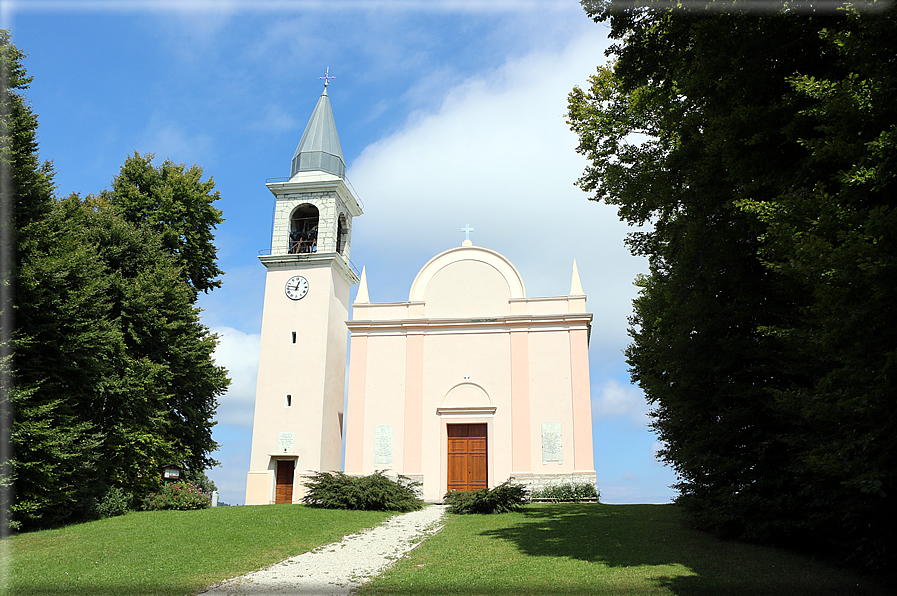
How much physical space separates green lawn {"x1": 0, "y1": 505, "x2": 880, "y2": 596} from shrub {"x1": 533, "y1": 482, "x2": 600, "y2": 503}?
6.22 m

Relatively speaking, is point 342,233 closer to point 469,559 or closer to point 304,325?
point 304,325

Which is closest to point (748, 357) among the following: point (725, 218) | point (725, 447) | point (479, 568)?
point (725, 447)

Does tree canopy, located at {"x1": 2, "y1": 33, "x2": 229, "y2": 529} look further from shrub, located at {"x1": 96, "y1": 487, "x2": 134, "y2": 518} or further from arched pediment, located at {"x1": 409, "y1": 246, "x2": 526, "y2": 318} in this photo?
arched pediment, located at {"x1": 409, "y1": 246, "x2": 526, "y2": 318}

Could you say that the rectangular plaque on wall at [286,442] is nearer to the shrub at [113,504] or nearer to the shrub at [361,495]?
the shrub at [361,495]

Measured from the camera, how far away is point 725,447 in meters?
10.4

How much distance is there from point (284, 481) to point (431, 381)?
731 centimetres

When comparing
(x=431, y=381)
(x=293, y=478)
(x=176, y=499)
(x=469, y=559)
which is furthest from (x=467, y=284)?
(x=469, y=559)

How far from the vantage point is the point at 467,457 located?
74.4ft

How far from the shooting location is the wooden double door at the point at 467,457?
2242 centimetres

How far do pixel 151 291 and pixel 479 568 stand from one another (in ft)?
52.0

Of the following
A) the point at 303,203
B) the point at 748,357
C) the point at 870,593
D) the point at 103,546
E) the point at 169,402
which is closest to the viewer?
the point at 870,593

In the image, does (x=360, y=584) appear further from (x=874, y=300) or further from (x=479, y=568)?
(x=874, y=300)

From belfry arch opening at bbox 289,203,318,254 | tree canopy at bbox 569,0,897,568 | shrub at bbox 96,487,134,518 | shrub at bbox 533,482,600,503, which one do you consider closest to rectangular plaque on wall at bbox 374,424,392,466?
shrub at bbox 533,482,600,503

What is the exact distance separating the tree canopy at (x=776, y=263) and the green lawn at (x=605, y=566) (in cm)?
66
